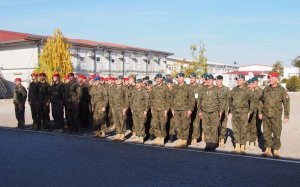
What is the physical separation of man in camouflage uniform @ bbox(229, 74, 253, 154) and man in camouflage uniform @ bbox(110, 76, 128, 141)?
3441 mm

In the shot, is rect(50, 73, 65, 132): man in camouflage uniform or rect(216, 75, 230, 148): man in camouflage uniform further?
rect(50, 73, 65, 132): man in camouflage uniform

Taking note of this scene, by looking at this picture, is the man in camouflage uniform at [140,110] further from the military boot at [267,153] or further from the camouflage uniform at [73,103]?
the military boot at [267,153]

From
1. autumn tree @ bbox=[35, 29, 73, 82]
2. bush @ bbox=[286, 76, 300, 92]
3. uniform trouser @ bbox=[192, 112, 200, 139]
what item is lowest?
uniform trouser @ bbox=[192, 112, 200, 139]

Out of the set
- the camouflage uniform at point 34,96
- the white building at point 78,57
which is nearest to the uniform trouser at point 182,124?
the camouflage uniform at point 34,96

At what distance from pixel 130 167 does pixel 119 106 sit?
167 inches

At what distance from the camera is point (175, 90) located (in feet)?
32.4

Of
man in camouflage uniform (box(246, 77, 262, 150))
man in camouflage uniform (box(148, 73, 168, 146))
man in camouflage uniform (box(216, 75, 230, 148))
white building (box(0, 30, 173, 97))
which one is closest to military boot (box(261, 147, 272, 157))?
man in camouflage uniform (box(246, 77, 262, 150))

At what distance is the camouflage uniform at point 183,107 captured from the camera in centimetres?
961

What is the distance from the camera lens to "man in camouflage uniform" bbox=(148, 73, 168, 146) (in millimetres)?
10070

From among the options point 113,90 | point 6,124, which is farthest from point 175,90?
point 6,124

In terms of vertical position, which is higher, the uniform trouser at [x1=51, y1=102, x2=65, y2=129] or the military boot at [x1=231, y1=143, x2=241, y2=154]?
the uniform trouser at [x1=51, y1=102, x2=65, y2=129]

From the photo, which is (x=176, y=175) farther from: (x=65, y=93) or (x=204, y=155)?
(x=65, y=93)

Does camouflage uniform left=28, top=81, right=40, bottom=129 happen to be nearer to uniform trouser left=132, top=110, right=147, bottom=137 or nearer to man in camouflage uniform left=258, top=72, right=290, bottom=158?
uniform trouser left=132, top=110, right=147, bottom=137

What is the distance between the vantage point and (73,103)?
12.0 m
